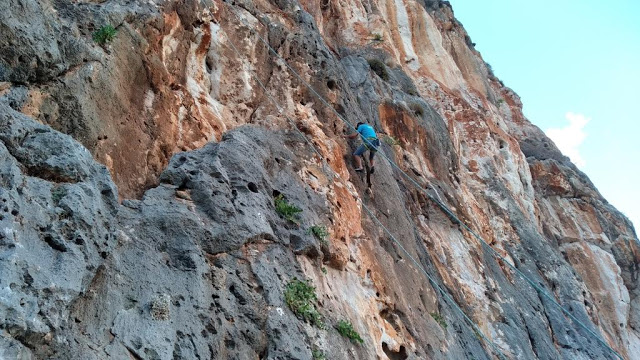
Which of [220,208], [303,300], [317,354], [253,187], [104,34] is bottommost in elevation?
[317,354]

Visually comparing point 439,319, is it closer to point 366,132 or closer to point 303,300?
point 366,132

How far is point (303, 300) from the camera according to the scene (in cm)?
768

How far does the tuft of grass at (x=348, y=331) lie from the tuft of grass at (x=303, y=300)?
1.39 ft

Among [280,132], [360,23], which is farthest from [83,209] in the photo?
[360,23]

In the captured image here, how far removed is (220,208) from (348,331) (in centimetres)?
262

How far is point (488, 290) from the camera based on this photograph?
1537 cm

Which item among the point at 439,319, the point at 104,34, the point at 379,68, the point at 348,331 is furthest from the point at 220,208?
the point at 379,68

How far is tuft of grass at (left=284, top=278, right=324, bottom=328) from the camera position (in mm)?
7488

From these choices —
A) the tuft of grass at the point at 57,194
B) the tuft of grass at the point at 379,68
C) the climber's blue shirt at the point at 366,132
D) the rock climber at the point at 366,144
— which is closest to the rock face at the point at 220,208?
the tuft of grass at the point at 57,194

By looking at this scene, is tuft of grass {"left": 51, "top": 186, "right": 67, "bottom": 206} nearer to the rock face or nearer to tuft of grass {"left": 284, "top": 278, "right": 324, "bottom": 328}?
the rock face

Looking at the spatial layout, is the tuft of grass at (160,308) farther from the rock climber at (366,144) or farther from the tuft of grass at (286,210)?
the rock climber at (366,144)

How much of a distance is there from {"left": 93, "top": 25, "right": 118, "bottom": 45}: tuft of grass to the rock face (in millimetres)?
99

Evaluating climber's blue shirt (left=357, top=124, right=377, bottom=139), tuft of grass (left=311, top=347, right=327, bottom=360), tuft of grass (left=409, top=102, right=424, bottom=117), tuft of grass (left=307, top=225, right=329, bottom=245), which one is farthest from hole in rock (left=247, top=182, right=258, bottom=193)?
tuft of grass (left=409, top=102, right=424, bottom=117)

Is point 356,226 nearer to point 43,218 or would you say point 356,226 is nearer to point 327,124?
point 327,124
